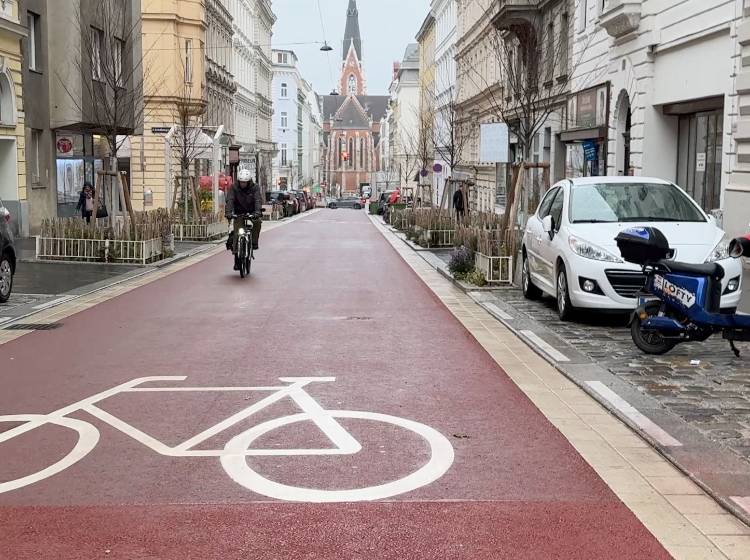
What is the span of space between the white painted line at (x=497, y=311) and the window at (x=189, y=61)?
38.5m

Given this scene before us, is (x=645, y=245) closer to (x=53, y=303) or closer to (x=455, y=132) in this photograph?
(x=53, y=303)

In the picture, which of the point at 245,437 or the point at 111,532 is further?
the point at 245,437

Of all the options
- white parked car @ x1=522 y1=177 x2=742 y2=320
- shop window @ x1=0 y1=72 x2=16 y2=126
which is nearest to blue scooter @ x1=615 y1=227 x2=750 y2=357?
white parked car @ x1=522 y1=177 x2=742 y2=320

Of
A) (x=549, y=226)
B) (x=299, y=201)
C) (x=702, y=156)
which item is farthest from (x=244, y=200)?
(x=299, y=201)

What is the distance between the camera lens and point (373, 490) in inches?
207

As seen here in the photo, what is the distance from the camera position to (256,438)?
20.8 ft

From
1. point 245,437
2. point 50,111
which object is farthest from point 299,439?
point 50,111

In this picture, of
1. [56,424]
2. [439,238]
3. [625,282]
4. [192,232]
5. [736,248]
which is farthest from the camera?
[192,232]

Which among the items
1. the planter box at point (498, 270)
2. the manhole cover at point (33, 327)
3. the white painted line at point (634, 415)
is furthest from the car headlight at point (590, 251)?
the manhole cover at point (33, 327)

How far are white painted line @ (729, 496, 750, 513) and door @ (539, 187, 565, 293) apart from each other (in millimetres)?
7063

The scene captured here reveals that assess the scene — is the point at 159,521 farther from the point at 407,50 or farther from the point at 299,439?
the point at 407,50

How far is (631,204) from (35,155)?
21.5 meters

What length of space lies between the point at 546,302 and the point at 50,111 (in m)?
20.7

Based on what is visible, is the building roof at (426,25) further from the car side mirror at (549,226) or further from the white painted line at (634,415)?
the white painted line at (634,415)
